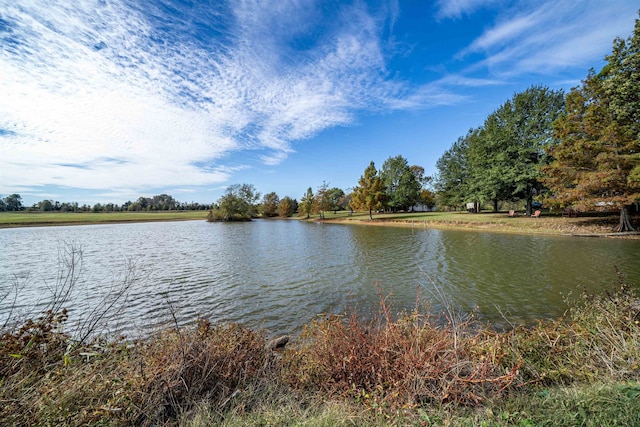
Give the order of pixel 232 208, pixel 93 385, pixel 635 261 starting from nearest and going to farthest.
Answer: pixel 93 385 < pixel 635 261 < pixel 232 208

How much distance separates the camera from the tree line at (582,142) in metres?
17.7

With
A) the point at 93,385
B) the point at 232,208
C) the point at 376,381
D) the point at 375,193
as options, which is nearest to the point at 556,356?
the point at 376,381

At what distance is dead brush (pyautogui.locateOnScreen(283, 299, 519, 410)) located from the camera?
305cm

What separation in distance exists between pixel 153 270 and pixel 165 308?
635cm

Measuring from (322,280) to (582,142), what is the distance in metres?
23.8

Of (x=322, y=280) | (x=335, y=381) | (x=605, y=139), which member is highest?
(x=605, y=139)

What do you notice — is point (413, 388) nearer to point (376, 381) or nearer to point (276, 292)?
A: point (376, 381)

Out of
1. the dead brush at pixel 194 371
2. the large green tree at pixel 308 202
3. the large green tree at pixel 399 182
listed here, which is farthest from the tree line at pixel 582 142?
the large green tree at pixel 308 202

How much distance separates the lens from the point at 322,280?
1113 cm

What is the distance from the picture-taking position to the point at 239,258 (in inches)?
653

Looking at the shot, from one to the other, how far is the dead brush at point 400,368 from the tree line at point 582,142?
23954mm

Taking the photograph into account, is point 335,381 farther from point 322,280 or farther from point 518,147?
point 518,147

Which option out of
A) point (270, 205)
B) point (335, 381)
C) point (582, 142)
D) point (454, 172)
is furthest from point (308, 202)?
point (335, 381)

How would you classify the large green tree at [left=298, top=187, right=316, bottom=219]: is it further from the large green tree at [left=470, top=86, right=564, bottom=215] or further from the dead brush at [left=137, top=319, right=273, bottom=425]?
the dead brush at [left=137, top=319, right=273, bottom=425]
